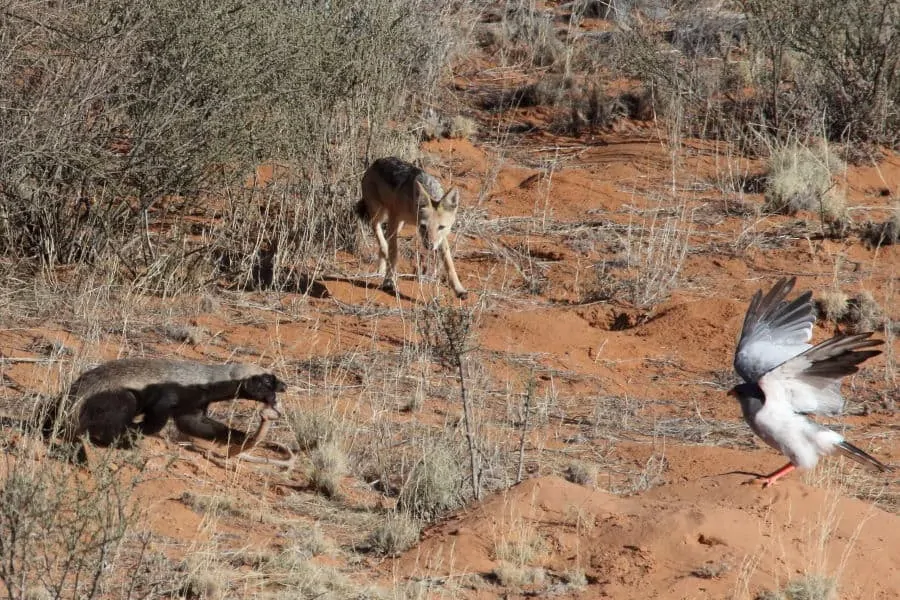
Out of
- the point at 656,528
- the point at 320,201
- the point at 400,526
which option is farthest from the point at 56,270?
the point at 656,528

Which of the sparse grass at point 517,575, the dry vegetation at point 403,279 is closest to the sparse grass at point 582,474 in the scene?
the dry vegetation at point 403,279

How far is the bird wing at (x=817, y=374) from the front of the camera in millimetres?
6332

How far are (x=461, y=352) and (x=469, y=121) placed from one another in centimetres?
1021

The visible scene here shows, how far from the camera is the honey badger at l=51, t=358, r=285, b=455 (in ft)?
22.7

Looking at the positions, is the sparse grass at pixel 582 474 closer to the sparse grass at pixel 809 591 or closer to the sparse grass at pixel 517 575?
the sparse grass at pixel 517 575

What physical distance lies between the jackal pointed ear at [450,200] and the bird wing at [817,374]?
5.96 metres

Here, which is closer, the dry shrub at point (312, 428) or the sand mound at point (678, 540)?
the sand mound at point (678, 540)

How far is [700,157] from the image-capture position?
1642 centimetres

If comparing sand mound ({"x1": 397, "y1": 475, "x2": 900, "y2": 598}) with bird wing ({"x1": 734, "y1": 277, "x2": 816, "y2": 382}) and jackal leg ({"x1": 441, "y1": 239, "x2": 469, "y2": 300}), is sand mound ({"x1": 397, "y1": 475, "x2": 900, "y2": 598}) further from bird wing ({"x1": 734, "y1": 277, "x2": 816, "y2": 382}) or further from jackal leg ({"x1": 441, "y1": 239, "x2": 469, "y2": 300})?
jackal leg ({"x1": 441, "y1": 239, "x2": 469, "y2": 300})

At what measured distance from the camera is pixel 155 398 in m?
7.17

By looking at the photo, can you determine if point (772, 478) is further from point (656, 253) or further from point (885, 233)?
point (885, 233)

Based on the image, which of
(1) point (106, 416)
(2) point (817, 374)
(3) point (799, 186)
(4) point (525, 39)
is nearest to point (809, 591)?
(2) point (817, 374)

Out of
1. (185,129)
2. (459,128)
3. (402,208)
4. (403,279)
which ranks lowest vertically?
(403,279)

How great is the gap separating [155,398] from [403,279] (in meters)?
5.81
